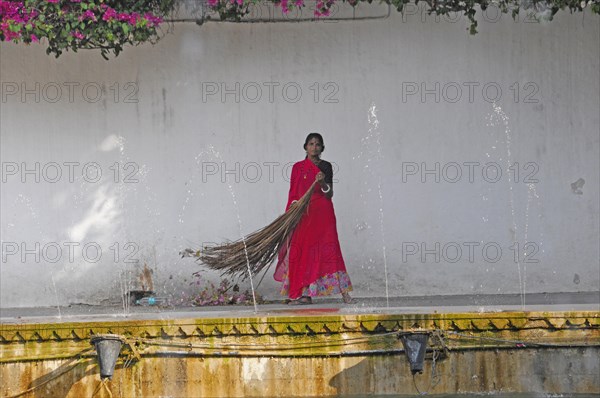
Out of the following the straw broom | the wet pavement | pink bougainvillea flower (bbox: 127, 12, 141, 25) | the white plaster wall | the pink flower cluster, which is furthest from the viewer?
the white plaster wall

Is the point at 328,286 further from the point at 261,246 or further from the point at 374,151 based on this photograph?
the point at 374,151

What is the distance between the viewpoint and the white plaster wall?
1245cm

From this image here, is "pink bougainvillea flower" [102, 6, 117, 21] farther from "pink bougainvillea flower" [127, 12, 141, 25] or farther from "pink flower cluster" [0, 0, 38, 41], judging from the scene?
"pink flower cluster" [0, 0, 38, 41]

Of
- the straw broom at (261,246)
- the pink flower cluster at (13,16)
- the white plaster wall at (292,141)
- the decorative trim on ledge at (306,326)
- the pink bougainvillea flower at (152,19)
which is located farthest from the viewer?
the white plaster wall at (292,141)

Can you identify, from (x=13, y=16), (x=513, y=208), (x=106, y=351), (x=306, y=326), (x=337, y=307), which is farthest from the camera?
(x=513, y=208)

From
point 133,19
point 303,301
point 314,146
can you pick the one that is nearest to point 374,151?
point 314,146

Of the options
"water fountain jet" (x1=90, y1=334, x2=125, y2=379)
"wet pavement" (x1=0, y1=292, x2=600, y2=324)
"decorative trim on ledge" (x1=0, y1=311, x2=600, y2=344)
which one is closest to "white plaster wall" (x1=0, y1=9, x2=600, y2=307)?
"wet pavement" (x1=0, y1=292, x2=600, y2=324)

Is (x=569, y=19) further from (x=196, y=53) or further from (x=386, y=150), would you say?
(x=196, y=53)

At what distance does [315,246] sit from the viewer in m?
11.3

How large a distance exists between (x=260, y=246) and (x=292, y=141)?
5.14 ft

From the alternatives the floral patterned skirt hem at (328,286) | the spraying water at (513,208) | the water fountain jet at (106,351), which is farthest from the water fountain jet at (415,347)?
the spraying water at (513,208)

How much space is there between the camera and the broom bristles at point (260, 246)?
11258 mm

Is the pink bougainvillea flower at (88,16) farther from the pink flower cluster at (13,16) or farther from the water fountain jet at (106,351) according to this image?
the water fountain jet at (106,351)

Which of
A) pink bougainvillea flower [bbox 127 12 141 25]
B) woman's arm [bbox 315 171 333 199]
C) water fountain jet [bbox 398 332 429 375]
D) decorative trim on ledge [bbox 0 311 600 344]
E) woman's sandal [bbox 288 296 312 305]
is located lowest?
water fountain jet [bbox 398 332 429 375]
